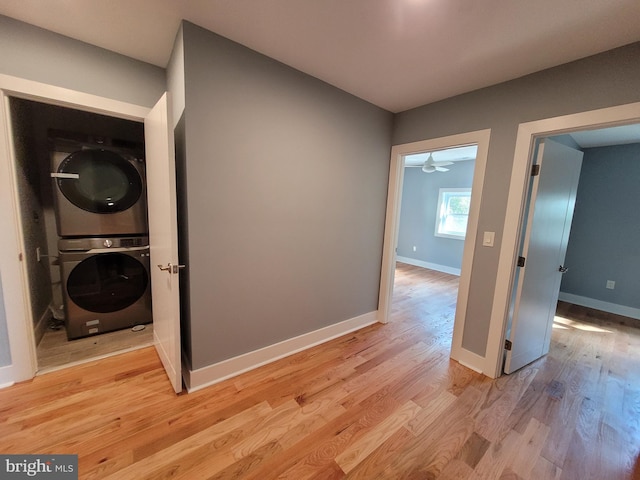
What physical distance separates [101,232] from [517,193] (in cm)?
369

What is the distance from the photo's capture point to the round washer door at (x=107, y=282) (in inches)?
89.9

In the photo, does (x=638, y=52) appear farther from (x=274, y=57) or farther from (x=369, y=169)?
(x=274, y=57)

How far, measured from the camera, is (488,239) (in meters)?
2.08

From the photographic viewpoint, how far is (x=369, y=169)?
2.60 metres

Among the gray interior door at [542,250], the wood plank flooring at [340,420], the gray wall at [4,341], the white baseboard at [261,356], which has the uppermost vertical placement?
the gray interior door at [542,250]

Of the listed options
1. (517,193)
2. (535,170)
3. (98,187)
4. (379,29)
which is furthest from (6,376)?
(535,170)

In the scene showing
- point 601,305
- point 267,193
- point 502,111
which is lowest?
point 601,305

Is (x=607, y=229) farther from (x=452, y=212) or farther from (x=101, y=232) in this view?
(x=101, y=232)

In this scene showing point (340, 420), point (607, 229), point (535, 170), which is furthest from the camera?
point (607, 229)

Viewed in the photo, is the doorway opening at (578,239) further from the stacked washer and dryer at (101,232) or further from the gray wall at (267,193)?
the stacked washer and dryer at (101,232)

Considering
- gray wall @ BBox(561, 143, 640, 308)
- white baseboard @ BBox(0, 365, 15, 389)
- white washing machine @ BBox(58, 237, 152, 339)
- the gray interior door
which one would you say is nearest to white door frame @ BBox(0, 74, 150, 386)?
white baseboard @ BBox(0, 365, 15, 389)

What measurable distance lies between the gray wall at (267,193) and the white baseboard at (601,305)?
161 inches

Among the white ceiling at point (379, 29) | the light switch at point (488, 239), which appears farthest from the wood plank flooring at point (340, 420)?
the white ceiling at point (379, 29)

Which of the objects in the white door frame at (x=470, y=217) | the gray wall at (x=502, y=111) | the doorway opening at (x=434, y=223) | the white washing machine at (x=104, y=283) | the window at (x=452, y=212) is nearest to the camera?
the gray wall at (x=502, y=111)
